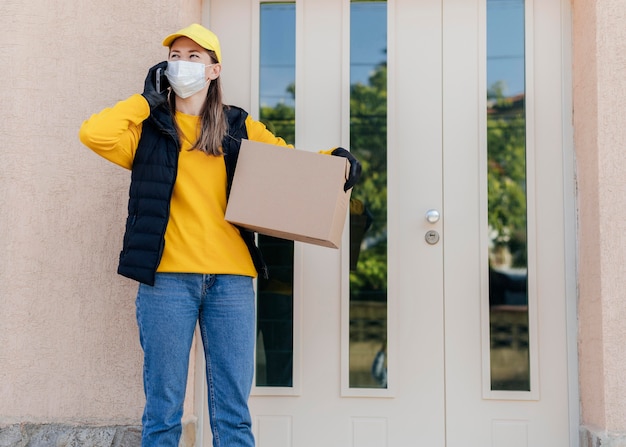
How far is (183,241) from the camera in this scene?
255 centimetres

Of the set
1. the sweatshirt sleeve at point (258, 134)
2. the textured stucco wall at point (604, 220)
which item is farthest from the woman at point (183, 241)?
the textured stucco wall at point (604, 220)

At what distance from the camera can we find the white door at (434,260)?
10.6 feet

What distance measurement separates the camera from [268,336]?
3336 millimetres

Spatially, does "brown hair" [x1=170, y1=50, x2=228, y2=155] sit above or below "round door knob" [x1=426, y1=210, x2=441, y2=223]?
above

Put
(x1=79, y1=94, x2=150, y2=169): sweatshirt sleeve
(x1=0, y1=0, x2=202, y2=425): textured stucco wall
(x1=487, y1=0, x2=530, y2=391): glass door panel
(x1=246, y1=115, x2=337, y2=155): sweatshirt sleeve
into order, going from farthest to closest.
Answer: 1. (x1=487, y1=0, x2=530, y2=391): glass door panel
2. (x1=0, y1=0, x2=202, y2=425): textured stucco wall
3. (x1=246, y1=115, x2=337, y2=155): sweatshirt sleeve
4. (x1=79, y1=94, x2=150, y2=169): sweatshirt sleeve

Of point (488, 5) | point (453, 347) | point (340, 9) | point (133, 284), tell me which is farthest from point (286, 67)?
point (453, 347)

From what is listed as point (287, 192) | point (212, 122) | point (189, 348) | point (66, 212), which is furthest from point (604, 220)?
point (66, 212)

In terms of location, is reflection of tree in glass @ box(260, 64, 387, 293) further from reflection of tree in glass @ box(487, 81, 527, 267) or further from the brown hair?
the brown hair

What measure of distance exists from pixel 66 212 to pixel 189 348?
1006mm

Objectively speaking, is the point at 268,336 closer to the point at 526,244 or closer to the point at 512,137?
the point at 526,244

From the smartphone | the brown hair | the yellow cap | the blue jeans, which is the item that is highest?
the yellow cap

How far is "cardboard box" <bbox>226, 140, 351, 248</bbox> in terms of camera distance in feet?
8.39

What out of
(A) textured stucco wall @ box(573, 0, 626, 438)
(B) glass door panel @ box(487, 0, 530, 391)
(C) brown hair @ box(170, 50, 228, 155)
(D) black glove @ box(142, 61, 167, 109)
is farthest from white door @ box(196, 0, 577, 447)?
(D) black glove @ box(142, 61, 167, 109)

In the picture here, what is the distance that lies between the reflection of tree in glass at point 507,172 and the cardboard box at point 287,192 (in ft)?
3.22
